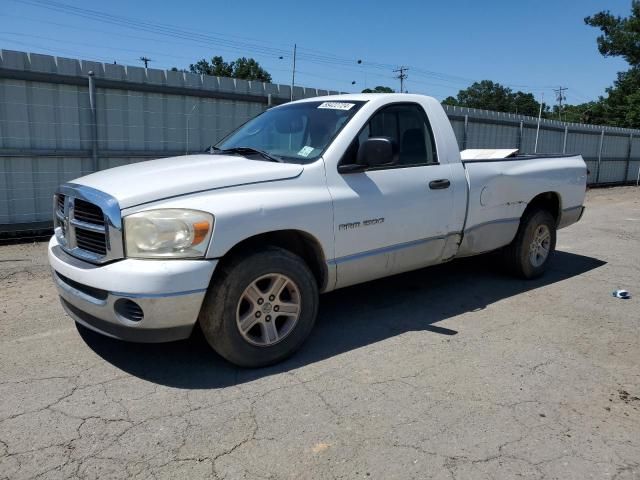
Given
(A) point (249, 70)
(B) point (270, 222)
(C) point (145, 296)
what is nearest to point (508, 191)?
(B) point (270, 222)

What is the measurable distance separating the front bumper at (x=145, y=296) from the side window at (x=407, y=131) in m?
1.97

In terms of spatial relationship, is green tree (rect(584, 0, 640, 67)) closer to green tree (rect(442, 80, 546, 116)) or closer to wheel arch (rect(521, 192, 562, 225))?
wheel arch (rect(521, 192, 562, 225))

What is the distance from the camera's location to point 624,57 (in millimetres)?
38562

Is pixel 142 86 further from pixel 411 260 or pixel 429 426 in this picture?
pixel 429 426

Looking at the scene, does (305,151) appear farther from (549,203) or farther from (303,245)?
(549,203)

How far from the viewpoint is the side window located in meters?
4.55

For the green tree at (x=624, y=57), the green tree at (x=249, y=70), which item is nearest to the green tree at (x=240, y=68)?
the green tree at (x=249, y=70)

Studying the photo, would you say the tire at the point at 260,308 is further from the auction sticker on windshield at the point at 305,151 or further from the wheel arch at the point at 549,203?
the wheel arch at the point at 549,203

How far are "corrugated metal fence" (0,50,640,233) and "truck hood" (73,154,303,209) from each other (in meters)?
4.49

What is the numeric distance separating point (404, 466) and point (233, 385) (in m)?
1.30

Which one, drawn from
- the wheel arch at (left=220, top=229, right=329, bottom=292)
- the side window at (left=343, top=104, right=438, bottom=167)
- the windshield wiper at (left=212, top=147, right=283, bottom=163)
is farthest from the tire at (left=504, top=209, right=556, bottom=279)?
the windshield wiper at (left=212, top=147, right=283, bottom=163)

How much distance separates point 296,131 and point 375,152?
82cm

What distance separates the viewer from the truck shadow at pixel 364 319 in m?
3.72

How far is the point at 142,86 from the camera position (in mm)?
8570
